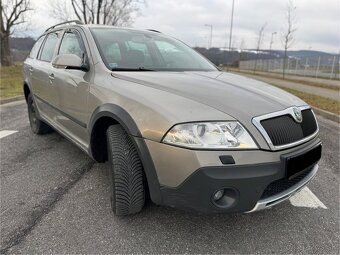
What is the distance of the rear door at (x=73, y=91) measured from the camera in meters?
3.01

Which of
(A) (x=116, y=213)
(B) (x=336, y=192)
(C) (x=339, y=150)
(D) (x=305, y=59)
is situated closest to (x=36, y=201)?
(A) (x=116, y=213)

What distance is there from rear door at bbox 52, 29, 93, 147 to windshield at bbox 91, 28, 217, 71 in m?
0.22

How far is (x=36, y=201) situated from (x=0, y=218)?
36 centimetres

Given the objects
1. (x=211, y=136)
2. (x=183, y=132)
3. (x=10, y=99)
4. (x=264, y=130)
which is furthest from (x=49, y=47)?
(x=10, y=99)

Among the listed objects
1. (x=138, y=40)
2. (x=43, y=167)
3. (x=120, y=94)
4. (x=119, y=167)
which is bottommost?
(x=43, y=167)

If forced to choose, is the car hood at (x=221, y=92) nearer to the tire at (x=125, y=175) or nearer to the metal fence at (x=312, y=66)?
the tire at (x=125, y=175)

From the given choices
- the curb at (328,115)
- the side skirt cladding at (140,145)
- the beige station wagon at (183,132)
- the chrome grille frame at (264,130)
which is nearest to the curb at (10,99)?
the beige station wagon at (183,132)

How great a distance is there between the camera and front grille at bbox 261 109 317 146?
2.14 metres

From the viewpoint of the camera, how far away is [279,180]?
2.17 metres

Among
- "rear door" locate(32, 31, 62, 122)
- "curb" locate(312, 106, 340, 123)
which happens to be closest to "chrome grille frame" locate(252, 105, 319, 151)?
"rear door" locate(32, 31, 62, 122)

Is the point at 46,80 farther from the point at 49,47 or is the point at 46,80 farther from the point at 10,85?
the point at 10,85

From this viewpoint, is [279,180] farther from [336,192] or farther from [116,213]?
[336,192]

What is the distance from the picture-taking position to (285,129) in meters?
2.24

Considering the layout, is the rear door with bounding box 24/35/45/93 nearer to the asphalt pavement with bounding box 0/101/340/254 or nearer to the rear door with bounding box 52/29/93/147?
the rear door with bounding box 52/29/93/147
